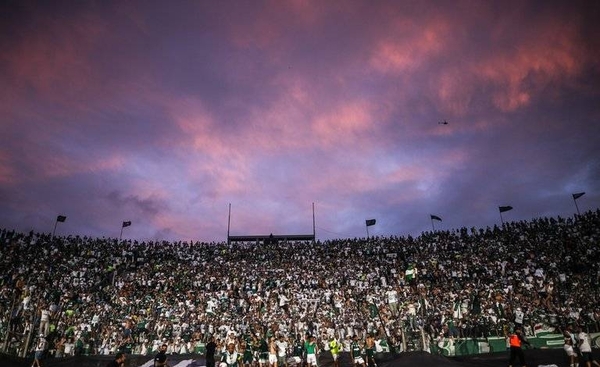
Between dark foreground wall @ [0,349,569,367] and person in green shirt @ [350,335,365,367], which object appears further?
person in green shirt @ [350,335,365,367]

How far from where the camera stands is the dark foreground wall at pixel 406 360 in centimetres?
1780

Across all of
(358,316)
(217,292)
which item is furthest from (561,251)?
(217,292)

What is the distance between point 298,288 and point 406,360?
2077 centimetres

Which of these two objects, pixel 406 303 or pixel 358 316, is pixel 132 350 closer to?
pixel 358 316

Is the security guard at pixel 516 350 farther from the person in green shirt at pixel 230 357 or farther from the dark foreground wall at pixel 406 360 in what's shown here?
the person in green shirt at pixel 230 357

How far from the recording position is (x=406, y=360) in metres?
18.6

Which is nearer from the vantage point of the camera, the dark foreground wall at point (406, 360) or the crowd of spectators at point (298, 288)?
the dark foreground wall at point (406, 360)

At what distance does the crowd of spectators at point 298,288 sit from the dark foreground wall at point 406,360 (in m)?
2.99

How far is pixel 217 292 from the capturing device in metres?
38.1

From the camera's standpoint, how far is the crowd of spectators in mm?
26484

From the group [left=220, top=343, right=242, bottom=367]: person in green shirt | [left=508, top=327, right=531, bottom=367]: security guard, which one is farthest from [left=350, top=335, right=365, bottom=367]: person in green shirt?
[left=508, top=327, right=531, bottom=367]: security guard

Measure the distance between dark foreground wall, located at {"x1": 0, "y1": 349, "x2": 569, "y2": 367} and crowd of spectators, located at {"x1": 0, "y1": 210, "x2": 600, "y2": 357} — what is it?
118 inches

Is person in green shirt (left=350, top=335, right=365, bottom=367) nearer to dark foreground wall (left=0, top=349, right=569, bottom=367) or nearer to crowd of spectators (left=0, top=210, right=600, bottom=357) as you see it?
dark foreground wall (left=0, top=349, right=569, bottom=367)

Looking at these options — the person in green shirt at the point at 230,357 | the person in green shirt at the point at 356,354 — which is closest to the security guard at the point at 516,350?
the person in green shirt at the point at 356,354
